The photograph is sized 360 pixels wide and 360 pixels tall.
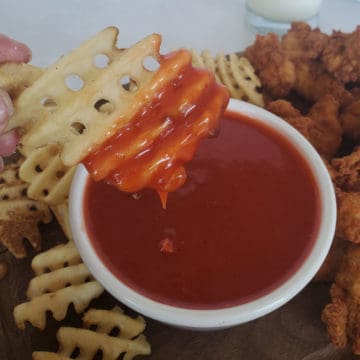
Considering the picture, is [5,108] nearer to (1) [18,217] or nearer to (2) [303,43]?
(1) [18,217]

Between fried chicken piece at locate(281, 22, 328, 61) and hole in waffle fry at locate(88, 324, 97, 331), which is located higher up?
fried chicken piece at locate(281, 22, 328, 61)

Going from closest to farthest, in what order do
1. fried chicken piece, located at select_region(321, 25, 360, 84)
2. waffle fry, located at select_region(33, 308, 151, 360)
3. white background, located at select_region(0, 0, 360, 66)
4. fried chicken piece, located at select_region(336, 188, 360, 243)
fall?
waffle fry, located at select_region(33, 308, 151, 360) < fried chicken piece, located at select_region(336, 188, 360, 243) < fried chicken piece, located at select_region(321, 25, 360, 84) < white background, located at select_region(0, 0, 360, 66)

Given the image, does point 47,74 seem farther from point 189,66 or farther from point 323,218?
point 323,218

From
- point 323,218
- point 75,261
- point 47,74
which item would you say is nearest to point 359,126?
point 323,218

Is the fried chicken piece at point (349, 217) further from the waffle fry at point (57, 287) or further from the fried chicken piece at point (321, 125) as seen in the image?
the waffle fry at point (57, 287)

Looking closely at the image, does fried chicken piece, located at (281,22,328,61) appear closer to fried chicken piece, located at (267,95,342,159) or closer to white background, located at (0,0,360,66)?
fried chicken piece, located at (267,95,342,159)

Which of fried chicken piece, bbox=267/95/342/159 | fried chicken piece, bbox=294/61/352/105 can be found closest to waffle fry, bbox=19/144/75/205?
fried chicken piece, bbox=267/95/342/159
